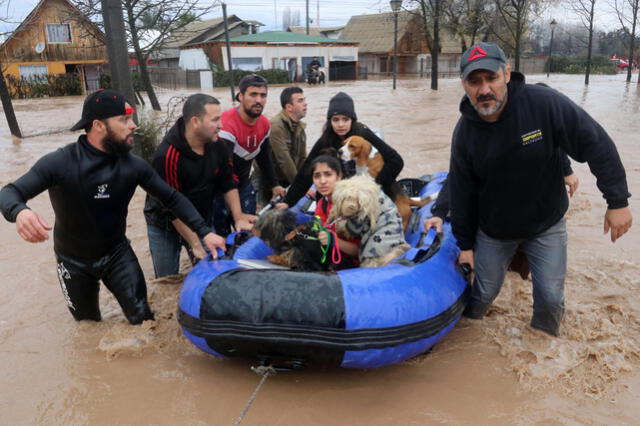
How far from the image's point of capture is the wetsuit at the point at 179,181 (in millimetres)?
4000

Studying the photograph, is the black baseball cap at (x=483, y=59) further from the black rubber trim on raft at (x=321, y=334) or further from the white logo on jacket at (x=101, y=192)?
the white logo on jacket at (x=101, y=192)

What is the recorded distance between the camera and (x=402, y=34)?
1694 inches

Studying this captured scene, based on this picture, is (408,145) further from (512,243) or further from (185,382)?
(185,382)

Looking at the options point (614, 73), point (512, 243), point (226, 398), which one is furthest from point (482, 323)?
point (614, 73)

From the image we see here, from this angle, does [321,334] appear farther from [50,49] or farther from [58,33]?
[58,33]

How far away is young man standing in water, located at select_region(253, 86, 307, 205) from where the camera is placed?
546cm

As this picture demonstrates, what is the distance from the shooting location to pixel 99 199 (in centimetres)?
349

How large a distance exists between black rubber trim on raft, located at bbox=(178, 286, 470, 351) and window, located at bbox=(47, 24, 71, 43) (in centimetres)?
3102

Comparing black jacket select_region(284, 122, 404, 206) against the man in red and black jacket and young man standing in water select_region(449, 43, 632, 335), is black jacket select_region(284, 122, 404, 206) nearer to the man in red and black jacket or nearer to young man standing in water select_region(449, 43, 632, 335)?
the man in red and black jacket

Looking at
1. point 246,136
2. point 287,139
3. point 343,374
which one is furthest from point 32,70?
point 343,374

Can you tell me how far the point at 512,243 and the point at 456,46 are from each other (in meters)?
46.5

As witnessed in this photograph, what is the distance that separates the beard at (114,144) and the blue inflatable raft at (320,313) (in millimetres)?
1056

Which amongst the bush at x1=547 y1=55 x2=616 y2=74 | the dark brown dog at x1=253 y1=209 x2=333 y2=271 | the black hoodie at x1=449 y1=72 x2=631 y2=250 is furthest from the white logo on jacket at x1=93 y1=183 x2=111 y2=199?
the bush at x1=547 y1=55 x2=616 y2=74

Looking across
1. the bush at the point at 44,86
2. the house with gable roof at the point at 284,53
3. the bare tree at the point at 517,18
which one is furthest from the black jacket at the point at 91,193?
the house with gable roof at the point at 284,53
